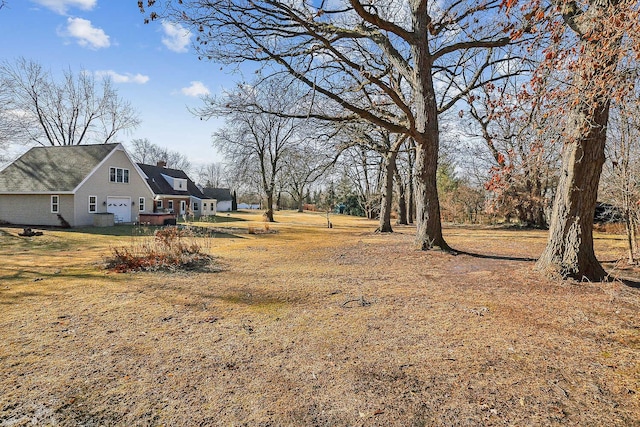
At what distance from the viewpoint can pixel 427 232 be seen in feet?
33.6

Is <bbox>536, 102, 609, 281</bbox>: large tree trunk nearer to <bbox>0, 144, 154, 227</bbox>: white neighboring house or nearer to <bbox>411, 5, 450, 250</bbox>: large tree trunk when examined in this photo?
<bbox>411, 5, 450, 250</bbox>: large tree trunk

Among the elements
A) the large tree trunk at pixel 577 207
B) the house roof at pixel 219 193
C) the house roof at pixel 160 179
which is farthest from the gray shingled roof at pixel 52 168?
the house roof at pixel 219 193

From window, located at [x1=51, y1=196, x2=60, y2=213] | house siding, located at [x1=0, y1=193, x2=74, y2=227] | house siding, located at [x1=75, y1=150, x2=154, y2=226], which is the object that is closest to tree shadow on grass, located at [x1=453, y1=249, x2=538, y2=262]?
house siding, located at [x1=75, y1=150, x2=154, y2=226]

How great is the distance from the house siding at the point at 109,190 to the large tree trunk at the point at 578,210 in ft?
76.9

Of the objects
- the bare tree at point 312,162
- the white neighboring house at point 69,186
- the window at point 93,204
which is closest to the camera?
the bare tree at point 312,162

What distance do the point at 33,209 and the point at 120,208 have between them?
183 inches

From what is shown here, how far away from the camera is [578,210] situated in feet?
20.9

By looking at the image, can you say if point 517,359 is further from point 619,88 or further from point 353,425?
point 619,88

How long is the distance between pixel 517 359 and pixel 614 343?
1.33 m

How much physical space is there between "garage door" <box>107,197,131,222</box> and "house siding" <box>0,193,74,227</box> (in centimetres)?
245

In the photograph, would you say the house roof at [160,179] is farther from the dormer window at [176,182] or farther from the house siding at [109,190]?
the house siding at [109,190]

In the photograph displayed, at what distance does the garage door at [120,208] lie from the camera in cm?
2249

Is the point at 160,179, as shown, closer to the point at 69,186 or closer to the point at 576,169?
the point at 69,186

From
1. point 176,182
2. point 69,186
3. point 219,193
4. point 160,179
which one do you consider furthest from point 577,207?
point 219,193
